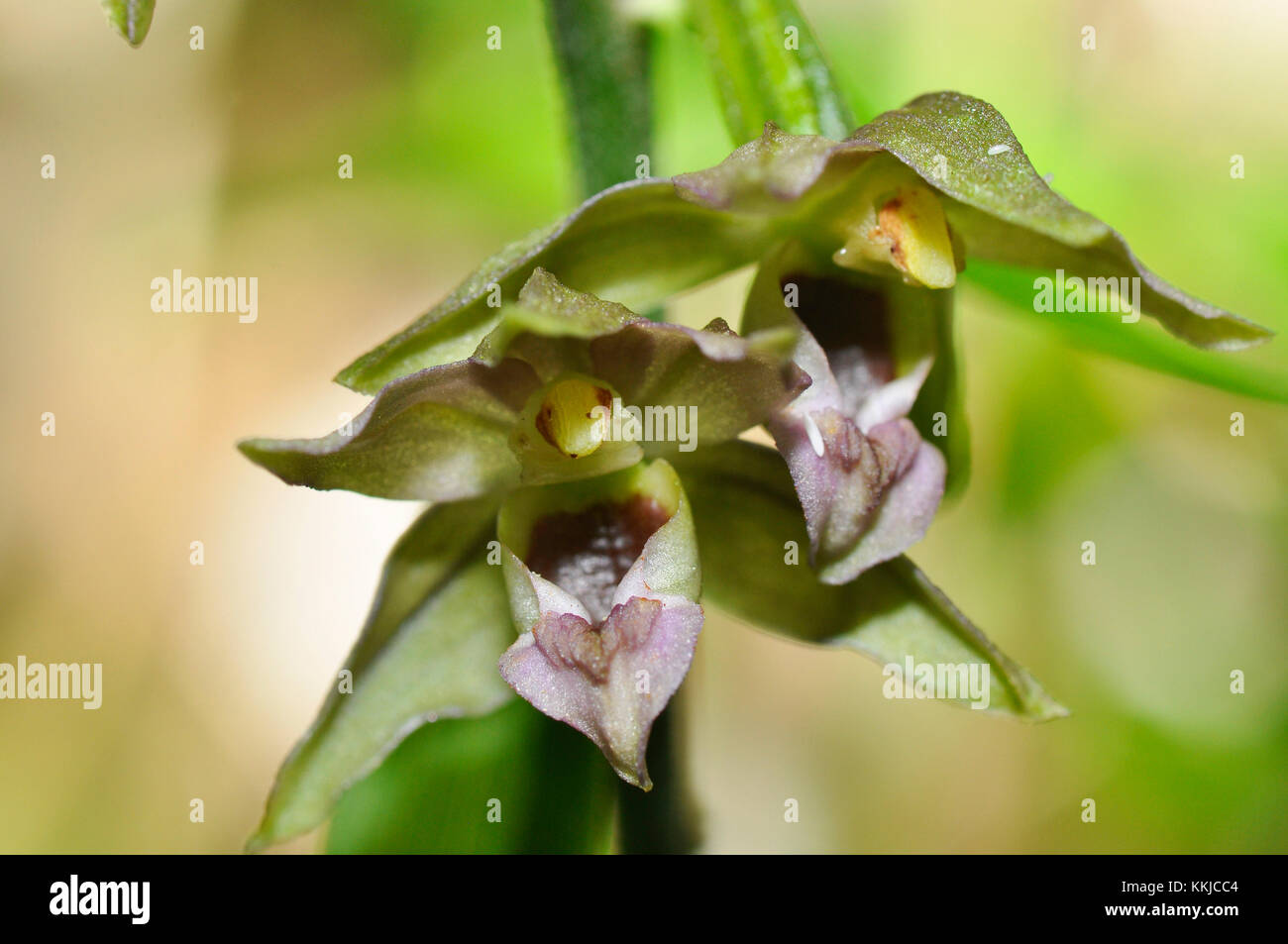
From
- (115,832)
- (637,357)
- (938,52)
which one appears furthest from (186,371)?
(637,357)

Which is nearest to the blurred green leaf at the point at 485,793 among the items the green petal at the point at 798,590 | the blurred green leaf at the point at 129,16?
the green petal at the point at 798,590

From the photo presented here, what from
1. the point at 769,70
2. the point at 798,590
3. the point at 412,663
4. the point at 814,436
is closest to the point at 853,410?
the point at 814,436

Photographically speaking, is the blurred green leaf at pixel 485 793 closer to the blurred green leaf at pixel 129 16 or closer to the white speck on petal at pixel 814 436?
the white speck on petal at pixel 814 436

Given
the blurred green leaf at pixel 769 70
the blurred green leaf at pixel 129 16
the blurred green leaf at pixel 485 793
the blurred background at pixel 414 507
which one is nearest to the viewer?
the blurred green leaf at pixel 129 16

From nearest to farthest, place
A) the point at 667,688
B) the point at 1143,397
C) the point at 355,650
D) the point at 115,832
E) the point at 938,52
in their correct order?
the point at 667,688, the point at 355,650, the point at 115,832, the point at 938,52, the point at 1143,397

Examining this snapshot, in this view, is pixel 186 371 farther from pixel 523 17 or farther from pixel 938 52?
pixel 938 52

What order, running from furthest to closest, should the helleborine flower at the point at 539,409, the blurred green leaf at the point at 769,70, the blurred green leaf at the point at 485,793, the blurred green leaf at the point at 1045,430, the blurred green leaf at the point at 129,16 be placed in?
the blurred green leaf at the point at 1045,430
the blurred green leaf at the point at 485,793
the blurred green leaf at the point at 769,70
the helleborine flower at the point at 539,409
the blurred green leaf at the point at 129,16

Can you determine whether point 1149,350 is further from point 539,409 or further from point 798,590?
point 539,409
